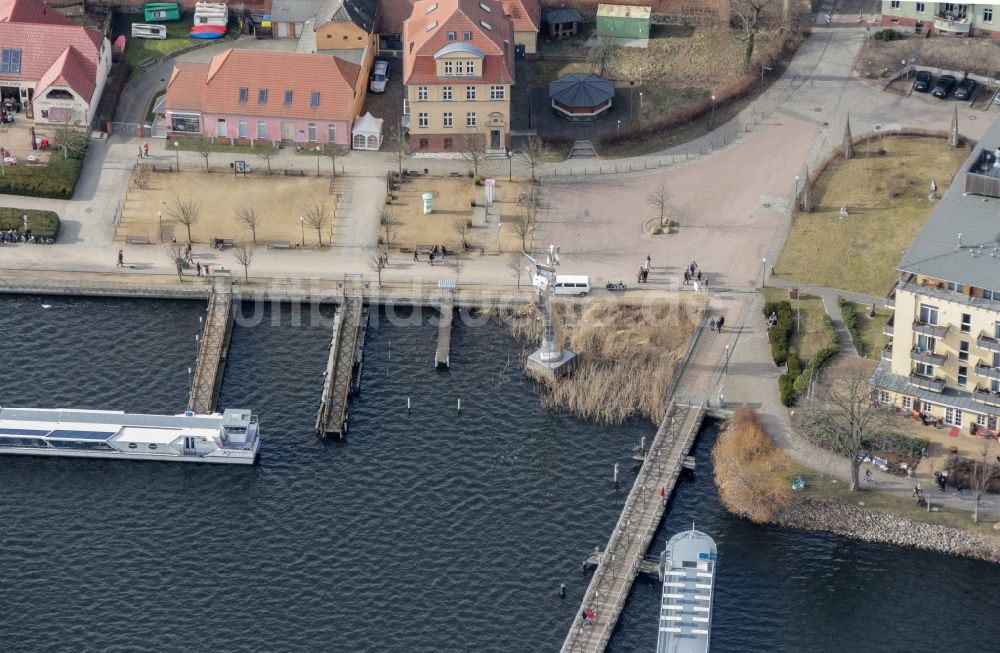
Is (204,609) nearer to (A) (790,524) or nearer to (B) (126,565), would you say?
(B) (126,565)

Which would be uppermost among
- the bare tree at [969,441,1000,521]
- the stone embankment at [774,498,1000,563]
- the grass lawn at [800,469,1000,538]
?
the bare tree at [969,441,1000,521]

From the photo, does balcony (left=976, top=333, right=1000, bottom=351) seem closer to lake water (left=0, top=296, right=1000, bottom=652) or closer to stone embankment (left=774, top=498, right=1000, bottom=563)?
stone embankment (left=774, top=498, right=1000, bottom=563)

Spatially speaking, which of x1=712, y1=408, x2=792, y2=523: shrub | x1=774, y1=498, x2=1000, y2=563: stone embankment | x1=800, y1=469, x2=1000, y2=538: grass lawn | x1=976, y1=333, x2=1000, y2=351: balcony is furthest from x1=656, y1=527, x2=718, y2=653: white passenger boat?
x1=976, y1=333, x2=1000, y2=351: balcony

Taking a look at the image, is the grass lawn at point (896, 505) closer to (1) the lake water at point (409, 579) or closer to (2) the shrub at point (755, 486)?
(2) the shrub at point (755, 486)

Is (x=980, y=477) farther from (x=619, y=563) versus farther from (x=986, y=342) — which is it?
(x=619, y=563)

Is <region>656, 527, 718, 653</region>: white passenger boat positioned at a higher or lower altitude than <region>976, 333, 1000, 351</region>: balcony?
lower

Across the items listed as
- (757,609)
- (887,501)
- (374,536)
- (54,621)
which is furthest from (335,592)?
(887,501)

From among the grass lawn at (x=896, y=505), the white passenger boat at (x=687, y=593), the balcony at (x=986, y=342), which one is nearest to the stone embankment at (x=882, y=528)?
the grass lawn at (x=896, y=505)
